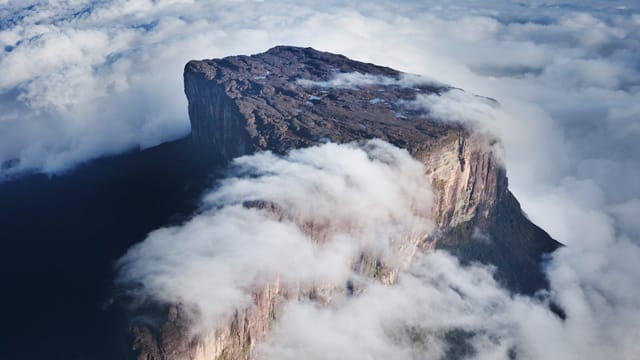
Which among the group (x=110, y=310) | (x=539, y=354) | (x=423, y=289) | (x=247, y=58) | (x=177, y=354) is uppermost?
(x=247, y=58)

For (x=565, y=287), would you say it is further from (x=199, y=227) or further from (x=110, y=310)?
(x=110, y=310)

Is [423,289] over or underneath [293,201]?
underneath

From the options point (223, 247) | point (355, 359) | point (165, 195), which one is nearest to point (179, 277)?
point (223, 247)

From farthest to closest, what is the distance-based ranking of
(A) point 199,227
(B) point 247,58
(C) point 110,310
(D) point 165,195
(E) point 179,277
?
(B) point 247,58 → (D) point 165,195 → (A) point 199,227 → (C) point 110,310 → (E) point 179,277

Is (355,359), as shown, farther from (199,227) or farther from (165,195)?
(165,195)

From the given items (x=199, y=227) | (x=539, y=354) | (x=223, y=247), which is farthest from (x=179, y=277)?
(x=539, y=354)

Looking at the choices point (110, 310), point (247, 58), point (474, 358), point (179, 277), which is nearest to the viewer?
point (179, 277)

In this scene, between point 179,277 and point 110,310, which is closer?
point 179,277
